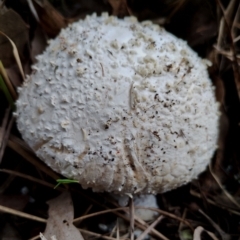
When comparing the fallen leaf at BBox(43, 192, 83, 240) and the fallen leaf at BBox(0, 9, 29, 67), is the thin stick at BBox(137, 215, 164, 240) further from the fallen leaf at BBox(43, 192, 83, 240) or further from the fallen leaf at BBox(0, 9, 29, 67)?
the fallen leaf at BBox(0, 9, 29, 67)

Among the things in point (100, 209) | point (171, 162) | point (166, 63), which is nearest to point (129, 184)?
point (171, 162)

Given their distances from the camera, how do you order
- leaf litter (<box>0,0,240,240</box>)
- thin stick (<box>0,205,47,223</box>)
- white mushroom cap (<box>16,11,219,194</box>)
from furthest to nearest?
leaf litter (<box>0,0,240,240</box>), thin stick (<box>0,205,47,223</box>), white mushroom cap (<box>16,11,219,194</box>)

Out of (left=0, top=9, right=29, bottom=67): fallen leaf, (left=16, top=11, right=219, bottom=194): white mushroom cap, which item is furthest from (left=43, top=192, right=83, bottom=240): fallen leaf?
(left=0, top=9, right=29, bottom=67): fallen leaf

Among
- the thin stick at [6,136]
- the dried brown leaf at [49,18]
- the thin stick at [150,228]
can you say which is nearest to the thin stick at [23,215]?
the thin stick at [6,136]

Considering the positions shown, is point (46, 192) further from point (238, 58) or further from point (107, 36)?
point (238, 58)

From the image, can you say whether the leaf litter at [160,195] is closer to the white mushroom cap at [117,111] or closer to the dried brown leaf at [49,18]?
the dried brown leaf at [49,18]
